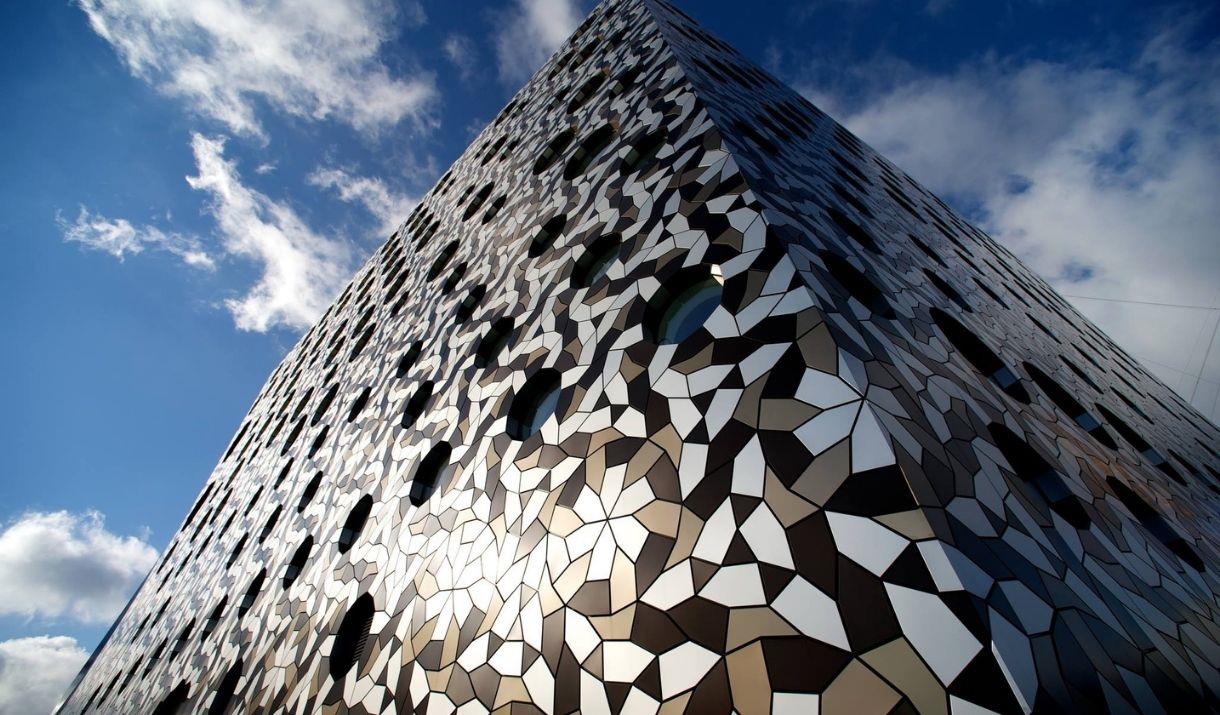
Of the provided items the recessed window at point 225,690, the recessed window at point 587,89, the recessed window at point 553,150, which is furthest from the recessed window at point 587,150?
the recessed window at point 225,690

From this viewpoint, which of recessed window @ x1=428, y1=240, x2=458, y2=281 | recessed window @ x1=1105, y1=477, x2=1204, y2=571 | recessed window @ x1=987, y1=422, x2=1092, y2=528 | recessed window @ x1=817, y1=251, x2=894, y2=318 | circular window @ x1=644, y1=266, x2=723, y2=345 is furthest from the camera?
recessed window @ x1=428, y1=240, x2=458, y2=281

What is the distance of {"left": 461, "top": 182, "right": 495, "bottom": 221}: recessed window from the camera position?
11.7m

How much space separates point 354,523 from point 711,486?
6182 millimetres

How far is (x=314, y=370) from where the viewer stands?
1664 cm

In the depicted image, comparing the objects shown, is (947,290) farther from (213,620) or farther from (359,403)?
(213,620)

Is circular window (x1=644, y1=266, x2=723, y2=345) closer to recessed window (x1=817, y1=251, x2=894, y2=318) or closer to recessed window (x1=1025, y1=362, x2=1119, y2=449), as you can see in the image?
recessed window (x1=817, y1=251, x2=894, y2=318)

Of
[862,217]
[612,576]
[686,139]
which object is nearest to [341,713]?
[612,576]

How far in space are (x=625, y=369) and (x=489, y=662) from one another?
262 centimetres

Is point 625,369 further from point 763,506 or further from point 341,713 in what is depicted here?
point 341,713

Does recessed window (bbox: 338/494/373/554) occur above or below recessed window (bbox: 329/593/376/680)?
above

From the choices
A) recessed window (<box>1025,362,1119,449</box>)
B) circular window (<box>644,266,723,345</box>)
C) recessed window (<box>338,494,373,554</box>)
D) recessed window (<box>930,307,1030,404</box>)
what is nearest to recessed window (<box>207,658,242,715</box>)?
recessed window (<box>338,494,373,554</box>)

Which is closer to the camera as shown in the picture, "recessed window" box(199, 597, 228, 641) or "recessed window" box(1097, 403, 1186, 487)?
"recessed window" box(1097, 403, 1186, 487)

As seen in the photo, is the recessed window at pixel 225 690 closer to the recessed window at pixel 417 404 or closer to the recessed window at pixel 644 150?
the recessed window at pixel 417 404

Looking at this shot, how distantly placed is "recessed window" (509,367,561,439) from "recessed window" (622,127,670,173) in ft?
9.64
